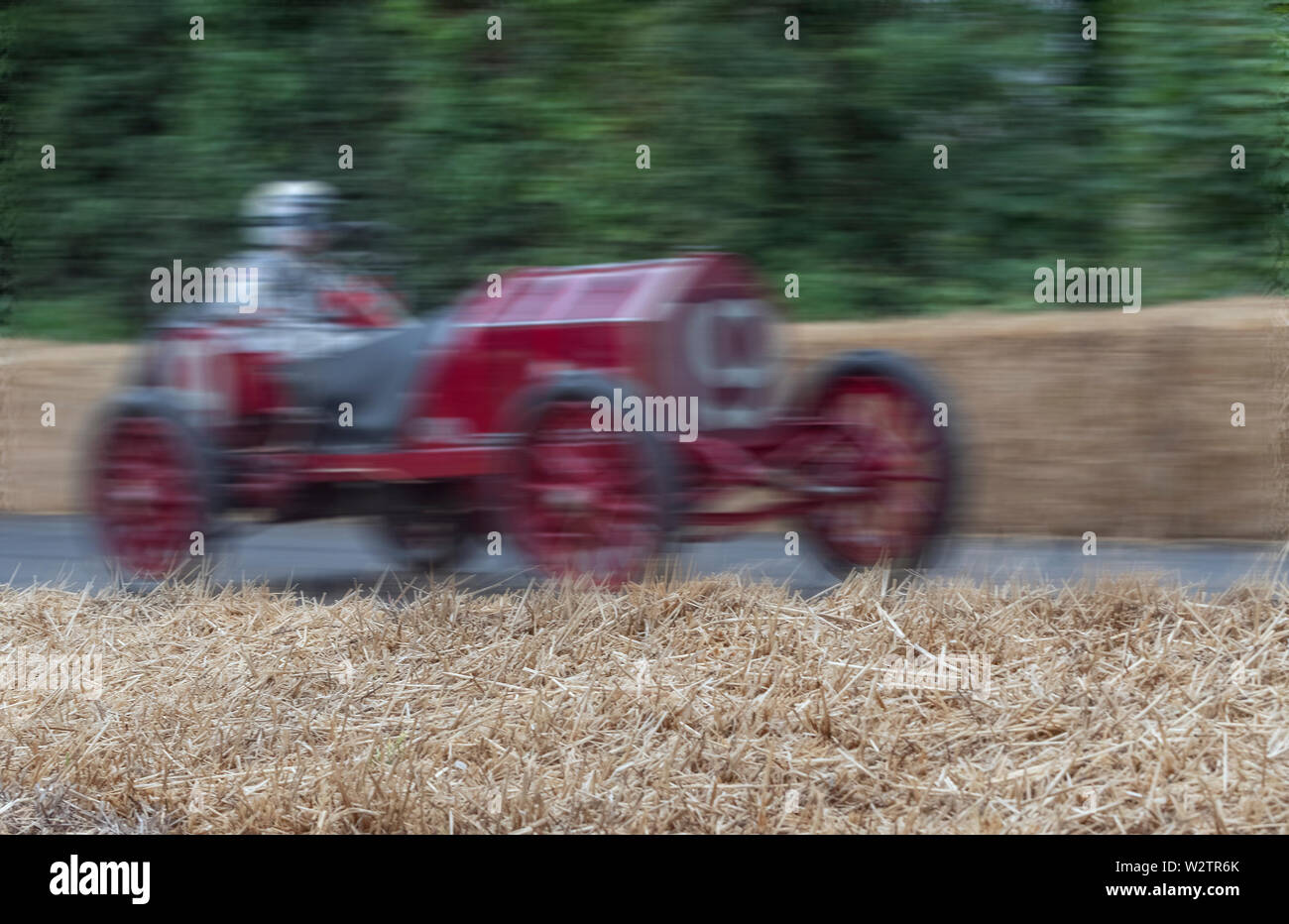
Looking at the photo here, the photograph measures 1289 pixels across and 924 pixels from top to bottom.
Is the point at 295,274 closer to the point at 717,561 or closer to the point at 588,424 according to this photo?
Answer: the point at 588,424

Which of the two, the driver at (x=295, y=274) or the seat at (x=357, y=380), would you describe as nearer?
the seat at (x=357, y=380)

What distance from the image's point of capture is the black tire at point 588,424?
4.79 meters

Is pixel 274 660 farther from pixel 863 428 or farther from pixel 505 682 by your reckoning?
pixel 863 428

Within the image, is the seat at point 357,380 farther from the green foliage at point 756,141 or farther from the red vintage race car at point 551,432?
the green foliage at point 756,141

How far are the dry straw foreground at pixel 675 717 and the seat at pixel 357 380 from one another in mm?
902

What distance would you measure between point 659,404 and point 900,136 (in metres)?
4.19

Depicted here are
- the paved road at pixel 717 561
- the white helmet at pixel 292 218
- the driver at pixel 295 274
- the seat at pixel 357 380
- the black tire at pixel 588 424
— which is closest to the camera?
the black tire at pixel 588 424

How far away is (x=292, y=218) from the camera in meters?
5.84

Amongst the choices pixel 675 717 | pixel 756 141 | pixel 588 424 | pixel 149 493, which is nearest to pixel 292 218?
pixel 149 493

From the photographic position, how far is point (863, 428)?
16.6 ft

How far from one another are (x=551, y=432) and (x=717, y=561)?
139 centimetres

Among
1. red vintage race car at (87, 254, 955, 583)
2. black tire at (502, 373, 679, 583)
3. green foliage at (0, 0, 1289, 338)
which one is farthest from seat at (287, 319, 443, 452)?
green foliage at (0, 0, 1289, 338)

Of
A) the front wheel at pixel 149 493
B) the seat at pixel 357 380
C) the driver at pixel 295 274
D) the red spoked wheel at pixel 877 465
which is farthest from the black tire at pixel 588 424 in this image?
the front wheel at pixel 149 493
